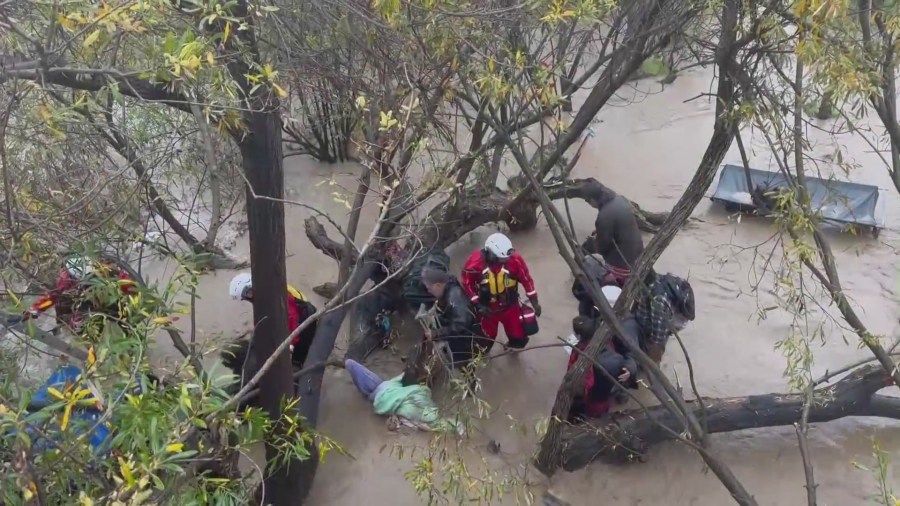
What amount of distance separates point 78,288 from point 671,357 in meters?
4.73

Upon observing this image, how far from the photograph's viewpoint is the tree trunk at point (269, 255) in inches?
140

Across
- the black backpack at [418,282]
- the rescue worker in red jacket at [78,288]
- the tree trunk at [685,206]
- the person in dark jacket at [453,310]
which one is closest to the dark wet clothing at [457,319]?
the person in dark jacket at [453,310]

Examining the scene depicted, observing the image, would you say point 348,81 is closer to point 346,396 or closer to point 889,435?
point 346,396

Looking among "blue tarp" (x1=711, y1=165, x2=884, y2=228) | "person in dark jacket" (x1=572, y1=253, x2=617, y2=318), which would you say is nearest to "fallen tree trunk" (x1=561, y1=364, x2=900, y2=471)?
"person in dark jacket" (x1=572, y1=253, x2=617, y2=318)

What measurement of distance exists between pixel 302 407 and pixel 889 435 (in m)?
4.39

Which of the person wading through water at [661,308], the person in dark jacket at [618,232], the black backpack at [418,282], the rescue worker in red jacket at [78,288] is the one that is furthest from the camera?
the person in dark jacket at [618,232]

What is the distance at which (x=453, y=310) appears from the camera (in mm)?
5316

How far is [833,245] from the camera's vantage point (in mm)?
7230

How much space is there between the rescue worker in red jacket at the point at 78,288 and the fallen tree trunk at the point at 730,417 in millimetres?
3117

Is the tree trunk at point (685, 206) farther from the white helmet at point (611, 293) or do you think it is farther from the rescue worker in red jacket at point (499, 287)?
the rescue worker in red jacket at point (499, 287)

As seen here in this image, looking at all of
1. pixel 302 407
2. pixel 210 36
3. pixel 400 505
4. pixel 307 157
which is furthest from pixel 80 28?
pixel 307 157

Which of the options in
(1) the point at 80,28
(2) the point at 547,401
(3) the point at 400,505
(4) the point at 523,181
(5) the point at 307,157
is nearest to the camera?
(1) the point at 80,28

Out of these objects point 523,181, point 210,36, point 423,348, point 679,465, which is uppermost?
point 210,36

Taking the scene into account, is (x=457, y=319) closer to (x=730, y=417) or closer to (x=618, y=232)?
(x=618, y=232)
